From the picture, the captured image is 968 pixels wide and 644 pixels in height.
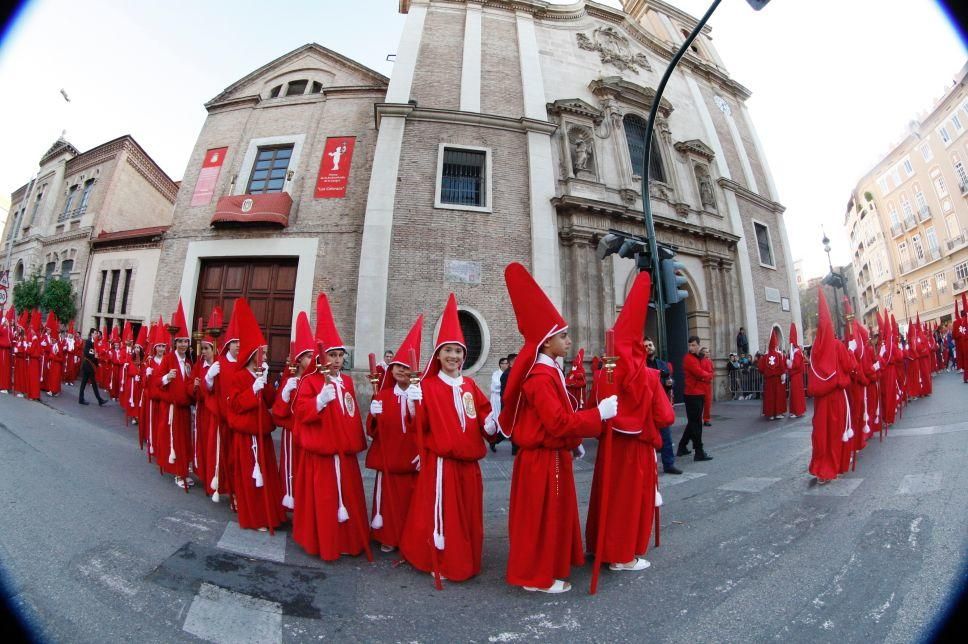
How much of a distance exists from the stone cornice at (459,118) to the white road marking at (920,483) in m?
12.9

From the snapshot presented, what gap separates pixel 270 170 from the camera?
15.1 m

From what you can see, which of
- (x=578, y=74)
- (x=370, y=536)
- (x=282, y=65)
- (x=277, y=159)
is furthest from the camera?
(x=282, y=65)

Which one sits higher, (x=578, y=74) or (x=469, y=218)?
(x=578, y=74)

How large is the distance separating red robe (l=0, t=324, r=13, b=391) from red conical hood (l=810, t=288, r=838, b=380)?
58.0ft

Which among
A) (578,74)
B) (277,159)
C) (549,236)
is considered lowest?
(549,236)

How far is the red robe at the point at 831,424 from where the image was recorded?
16.1 ft

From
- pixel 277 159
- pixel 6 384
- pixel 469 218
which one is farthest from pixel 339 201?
pixel 6 384

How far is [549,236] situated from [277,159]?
10.5 meters

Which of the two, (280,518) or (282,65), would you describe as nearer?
(280,518)

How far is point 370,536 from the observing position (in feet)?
12.8

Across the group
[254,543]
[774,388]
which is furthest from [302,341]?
[774,388]

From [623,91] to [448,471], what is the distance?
696 inches

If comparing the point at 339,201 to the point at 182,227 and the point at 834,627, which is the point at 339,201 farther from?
the point at 834,627

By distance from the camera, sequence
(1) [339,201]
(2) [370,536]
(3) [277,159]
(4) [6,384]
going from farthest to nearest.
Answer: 1. (3) [277,159]
2. (1) [339,201]
3. (4) [6,384]
4. (2) [370,536]
